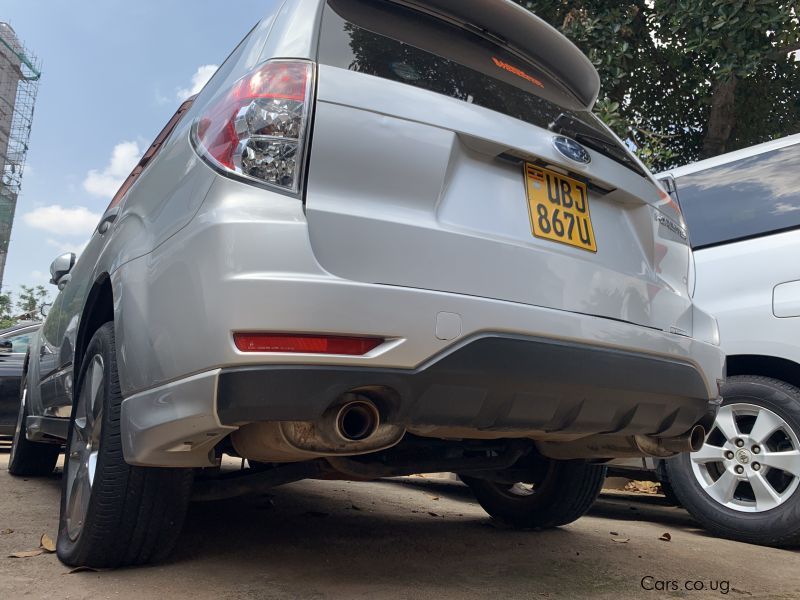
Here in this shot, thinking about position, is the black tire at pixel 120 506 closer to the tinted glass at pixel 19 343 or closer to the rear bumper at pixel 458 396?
the rear bumper at pixel 458 396

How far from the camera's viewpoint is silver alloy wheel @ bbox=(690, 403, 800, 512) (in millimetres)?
3170

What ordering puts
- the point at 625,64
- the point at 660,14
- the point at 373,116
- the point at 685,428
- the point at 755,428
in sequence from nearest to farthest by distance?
1. the point at 373,116
2. the point at 685,428
3. the point at 755,428
4. the point at 660,14
5. the point at 625,64

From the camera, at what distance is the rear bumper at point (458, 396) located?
1.55 metres

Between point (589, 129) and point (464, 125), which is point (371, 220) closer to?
point (464, 125)

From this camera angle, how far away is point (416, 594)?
6.64ft

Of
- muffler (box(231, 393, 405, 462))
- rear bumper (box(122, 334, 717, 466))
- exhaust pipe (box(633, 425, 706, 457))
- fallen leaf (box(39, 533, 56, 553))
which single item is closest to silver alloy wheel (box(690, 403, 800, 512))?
exhaust pipe (box(633, 425, 706, 457))

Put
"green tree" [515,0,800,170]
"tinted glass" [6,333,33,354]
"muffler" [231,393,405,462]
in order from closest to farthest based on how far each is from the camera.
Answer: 1. "muffler" [231,393,405,462]
2. "tinted glass" [6,333,33,354]
3. "green tree" [515,0,800,170]

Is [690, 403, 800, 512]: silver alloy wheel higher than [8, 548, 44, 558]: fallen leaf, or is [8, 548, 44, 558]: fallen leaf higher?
[690, 403, 800, 512]: silver alloy wheel

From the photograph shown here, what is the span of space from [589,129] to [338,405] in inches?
51.5

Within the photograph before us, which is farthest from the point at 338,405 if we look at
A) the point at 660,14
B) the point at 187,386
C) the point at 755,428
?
the point at 660,14

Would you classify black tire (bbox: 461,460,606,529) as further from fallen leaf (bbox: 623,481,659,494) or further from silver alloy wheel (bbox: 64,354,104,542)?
fallen leaf (bbox: 623,481,659,494)

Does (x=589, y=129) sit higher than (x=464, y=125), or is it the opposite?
(x=589, y=129)


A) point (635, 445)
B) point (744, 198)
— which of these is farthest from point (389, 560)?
point (744, 198)

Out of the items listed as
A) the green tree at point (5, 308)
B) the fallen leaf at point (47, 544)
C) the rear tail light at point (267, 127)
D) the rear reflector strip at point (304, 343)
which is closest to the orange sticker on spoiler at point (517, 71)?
the rear tail light at point (267, 127)
